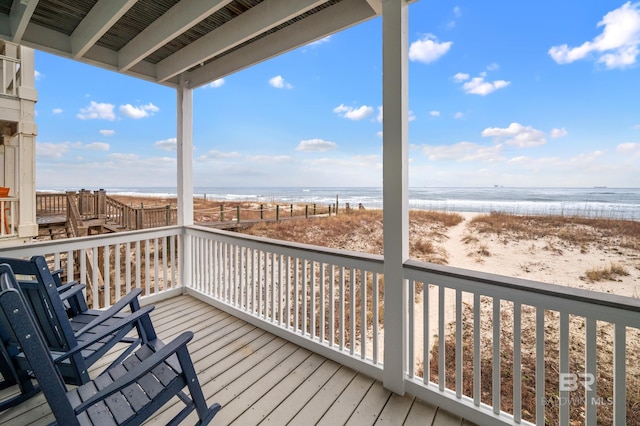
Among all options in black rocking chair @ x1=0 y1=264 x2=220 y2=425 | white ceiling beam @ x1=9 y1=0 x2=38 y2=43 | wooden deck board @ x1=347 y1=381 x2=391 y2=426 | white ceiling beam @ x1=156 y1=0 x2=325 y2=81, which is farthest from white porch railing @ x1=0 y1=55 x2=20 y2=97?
wooden deck board @ x1=347 y1=381 x2=391 y2=426

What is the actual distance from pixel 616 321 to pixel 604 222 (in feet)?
4.99

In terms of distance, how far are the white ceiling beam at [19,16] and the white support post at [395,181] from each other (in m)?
2.70

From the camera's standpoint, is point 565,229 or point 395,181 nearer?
point 395,181

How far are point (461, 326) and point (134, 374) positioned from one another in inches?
67.8

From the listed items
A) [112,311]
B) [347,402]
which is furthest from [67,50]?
[347,402]

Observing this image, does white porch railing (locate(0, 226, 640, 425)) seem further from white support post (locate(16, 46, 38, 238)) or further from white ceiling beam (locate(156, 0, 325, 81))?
white support post (locate(16, 46, 38, 238))

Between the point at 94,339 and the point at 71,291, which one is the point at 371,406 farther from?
the point at 71,291

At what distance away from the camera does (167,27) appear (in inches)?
96.5

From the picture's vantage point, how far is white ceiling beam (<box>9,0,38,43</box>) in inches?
81.9

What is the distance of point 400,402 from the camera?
5.69ft

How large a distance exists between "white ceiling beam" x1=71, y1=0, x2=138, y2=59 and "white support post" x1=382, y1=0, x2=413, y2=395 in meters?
1.97

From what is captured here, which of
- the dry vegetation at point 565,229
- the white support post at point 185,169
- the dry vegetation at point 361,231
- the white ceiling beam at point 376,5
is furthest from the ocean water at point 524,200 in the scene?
the white ceiling beam at point 376,5

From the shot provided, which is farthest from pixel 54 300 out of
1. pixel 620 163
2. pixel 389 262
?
pixel 620 163

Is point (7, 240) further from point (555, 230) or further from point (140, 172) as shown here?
point (555, 230)
